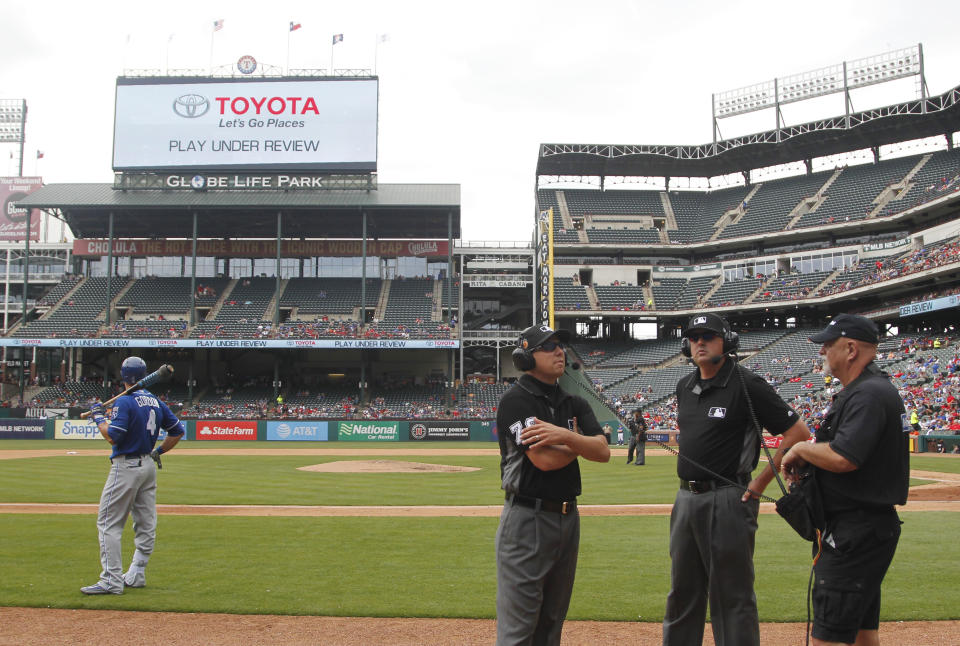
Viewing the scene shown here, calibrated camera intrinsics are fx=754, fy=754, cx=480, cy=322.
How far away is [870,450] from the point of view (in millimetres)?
4078

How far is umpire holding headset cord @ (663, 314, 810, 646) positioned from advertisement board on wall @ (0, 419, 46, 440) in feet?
144

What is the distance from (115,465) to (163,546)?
10.0 feet

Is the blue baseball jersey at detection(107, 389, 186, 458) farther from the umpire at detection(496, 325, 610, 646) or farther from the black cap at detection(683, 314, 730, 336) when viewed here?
the black cap at detection(683, 314, 730, 336)

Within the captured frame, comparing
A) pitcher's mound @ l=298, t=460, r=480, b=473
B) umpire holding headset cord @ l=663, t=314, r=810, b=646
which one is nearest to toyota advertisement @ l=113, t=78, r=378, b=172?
pitcher's mound @ l=298, t=460, r=480, b=473

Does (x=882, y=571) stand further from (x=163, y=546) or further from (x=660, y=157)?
(x=660, y=157)

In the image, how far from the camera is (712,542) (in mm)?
4891

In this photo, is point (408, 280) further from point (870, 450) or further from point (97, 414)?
point (870, 450)

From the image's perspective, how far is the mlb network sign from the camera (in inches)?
1645

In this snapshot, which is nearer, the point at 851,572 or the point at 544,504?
the point at 851,572

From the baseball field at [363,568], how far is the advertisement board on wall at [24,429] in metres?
25.9

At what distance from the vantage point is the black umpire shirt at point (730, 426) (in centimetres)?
505

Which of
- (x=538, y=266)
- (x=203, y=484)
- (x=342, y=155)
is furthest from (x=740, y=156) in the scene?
(x=203, y=484)

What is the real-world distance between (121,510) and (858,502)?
6.59 meters

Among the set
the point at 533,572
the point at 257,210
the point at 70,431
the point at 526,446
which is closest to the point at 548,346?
the point at 526,446
